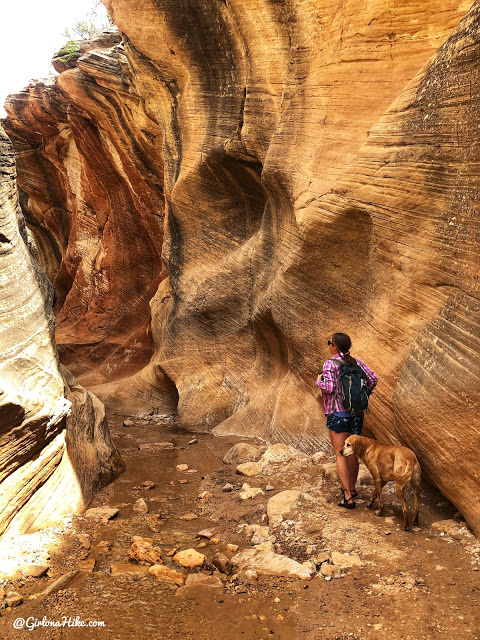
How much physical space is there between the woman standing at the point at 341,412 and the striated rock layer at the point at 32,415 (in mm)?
2464

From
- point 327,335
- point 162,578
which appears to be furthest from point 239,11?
point 162,578

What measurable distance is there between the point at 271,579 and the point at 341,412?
170 cm

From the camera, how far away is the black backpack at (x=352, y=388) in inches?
203

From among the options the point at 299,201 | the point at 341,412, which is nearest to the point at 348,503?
A: the point at 341,412

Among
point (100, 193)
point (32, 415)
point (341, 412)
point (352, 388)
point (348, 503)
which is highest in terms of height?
point (100, 193)

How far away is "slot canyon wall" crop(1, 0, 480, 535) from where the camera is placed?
480cm

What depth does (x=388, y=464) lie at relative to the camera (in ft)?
15.1

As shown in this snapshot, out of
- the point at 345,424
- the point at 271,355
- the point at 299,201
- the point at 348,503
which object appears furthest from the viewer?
the point at 271,355

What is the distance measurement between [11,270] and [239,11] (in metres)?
5.25

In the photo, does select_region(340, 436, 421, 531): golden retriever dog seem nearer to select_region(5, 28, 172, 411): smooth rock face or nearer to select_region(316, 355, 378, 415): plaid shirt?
select_region(316, 355, 378, 415): plaid shirt

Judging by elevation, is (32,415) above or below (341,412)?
above

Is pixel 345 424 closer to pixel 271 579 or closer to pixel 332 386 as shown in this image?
pixel 332 386

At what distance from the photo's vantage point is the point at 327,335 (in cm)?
693

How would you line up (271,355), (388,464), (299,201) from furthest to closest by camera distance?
(271,355) → (299,201) → (388,464)
